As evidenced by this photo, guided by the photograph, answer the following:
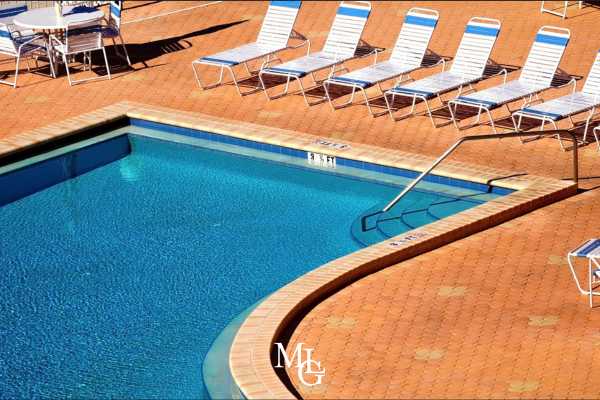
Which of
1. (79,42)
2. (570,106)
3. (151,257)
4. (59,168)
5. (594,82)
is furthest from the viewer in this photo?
(79,42)

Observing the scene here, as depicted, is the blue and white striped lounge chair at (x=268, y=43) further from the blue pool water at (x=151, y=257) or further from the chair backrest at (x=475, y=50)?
the chair backrest at (x=475, y=50)

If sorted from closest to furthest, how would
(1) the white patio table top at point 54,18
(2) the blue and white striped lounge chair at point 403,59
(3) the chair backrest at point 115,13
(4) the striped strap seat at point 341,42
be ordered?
(2) the blue and white striped lounge chair at point 403,59, (4) the striped strap seat at point 341,42, (1) the white patio table top at point 54,18, (3) the chair backrest at point 115,13

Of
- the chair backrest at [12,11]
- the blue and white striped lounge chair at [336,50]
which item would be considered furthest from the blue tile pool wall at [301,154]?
the chair backrest at [12,11]

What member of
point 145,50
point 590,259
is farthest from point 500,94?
point 145,50

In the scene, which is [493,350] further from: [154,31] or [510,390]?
[154,31]

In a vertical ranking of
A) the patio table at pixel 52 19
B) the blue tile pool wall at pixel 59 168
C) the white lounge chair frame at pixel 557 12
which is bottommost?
the blue tile pool wall at pixel 59 168

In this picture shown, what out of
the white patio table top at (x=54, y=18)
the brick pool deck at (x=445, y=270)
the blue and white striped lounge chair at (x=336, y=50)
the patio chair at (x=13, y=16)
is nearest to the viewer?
the brick pool deck at (x=445, y=270)

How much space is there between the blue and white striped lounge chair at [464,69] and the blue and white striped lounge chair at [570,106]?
30.4 inches

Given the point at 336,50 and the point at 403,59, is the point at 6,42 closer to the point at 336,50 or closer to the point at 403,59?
the point at 336,50

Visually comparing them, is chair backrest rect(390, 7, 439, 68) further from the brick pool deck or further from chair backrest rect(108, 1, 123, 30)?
chair backrest rect(108, 1, 123, 30)

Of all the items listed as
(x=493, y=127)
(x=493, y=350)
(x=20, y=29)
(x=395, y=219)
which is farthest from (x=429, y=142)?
(x=20, y=29)

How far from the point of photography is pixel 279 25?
16.1m

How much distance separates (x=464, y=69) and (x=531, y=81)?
2.69ft

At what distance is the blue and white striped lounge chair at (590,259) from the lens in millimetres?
10180
